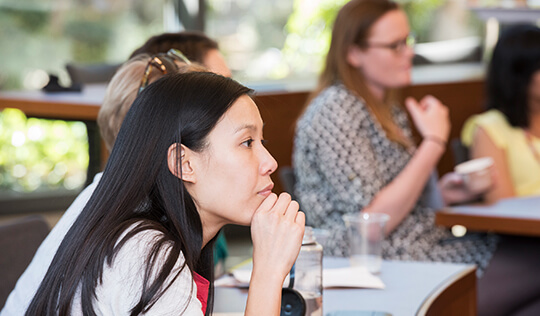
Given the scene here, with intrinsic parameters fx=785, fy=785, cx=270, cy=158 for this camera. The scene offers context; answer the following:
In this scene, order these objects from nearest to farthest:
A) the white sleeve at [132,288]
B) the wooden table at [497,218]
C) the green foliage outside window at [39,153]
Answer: the white sleeve at [132,288] → the wooden table at [497,218] → the green foliage outside window at [39,153]

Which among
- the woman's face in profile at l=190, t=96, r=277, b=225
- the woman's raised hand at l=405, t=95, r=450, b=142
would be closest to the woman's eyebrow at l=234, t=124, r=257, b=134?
the woman's face in profile at l=190, t=96, r=277, b=225

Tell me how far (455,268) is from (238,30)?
3.91 metres

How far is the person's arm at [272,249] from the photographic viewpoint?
1.24m

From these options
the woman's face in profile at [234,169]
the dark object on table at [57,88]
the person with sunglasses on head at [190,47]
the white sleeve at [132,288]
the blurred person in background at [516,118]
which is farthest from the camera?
the dark object on table at [57,88]

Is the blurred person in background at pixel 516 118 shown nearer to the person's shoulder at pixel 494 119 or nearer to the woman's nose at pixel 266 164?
the person's shoulder at pixel 494 119

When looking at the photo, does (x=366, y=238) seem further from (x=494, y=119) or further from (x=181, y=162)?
(x=494, y=119)

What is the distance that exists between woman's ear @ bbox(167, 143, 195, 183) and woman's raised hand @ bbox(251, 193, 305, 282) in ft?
0.44

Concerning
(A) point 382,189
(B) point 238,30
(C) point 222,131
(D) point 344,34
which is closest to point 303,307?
(C) point 222,131

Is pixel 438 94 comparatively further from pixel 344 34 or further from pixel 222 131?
pixel 222 131

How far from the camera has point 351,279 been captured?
1.84 m

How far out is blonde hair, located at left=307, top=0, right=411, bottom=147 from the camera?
277 centimetres

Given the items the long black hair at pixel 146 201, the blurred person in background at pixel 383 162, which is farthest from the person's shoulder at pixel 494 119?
the long black hair at pixel 146 201

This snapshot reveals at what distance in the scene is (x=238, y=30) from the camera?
5656 millimetres

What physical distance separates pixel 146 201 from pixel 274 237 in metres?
0.22
